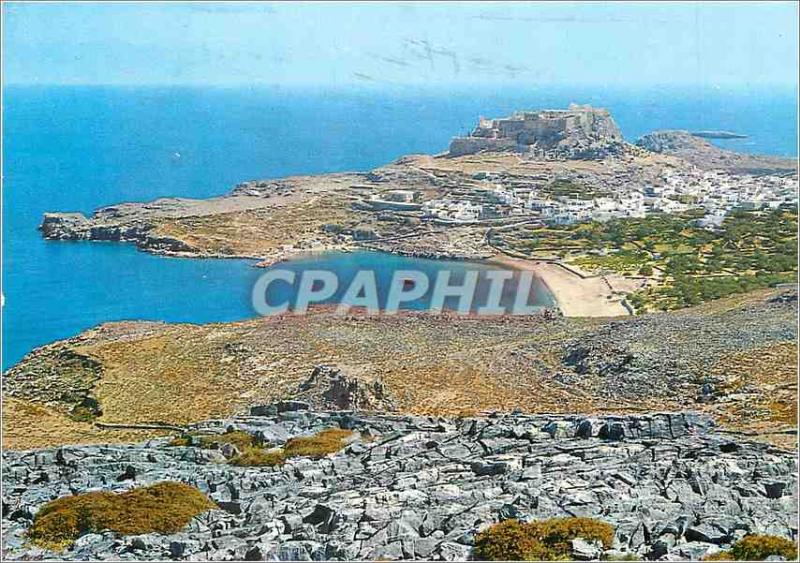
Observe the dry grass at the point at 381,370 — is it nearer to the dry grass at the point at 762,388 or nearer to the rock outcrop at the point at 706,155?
the dry grass at the point at 762,388

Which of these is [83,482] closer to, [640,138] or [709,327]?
[709,327]

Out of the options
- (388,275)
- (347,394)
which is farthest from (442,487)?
(388,275)

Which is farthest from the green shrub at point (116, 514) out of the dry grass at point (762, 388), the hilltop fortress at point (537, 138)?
the hilltop fortress at point (537, 138)

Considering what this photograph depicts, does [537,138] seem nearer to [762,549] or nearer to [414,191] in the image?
[414,191]

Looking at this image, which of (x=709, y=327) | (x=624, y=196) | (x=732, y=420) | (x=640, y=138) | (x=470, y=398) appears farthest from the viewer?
(x=640, y=138)

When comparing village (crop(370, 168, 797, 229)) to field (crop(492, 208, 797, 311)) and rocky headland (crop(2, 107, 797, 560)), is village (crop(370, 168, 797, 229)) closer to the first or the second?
field (crop(492, 208, 797, 311))

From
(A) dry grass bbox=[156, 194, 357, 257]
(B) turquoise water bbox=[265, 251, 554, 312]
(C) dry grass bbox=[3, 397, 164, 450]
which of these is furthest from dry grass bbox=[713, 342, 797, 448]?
(A) dry grass bbox=[156, 194, 357, 257]

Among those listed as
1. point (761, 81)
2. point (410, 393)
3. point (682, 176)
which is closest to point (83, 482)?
point (410, 393)
